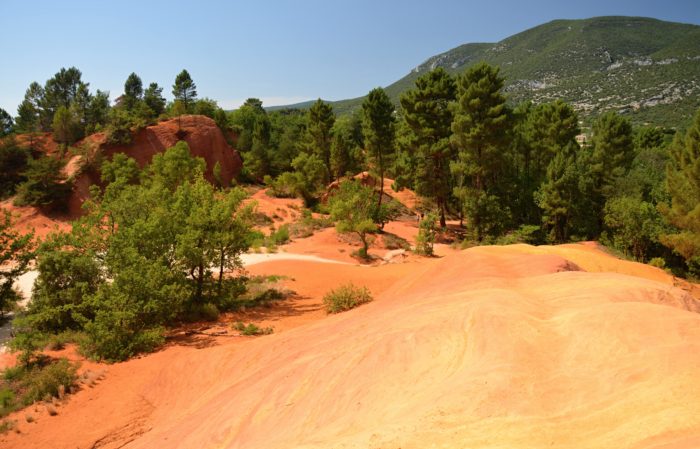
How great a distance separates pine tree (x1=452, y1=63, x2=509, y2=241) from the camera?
30.6 meters

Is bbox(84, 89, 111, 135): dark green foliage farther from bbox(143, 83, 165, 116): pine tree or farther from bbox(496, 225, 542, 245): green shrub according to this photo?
bbox(496, 225, 542, 245): green shrub

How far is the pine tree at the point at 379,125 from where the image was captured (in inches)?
1479

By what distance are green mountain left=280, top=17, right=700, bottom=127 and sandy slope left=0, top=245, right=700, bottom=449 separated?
94.0 metres

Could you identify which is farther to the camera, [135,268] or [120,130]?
[120,130]

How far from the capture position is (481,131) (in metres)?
30.6

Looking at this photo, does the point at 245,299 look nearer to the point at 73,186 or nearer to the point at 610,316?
the point at 610,316

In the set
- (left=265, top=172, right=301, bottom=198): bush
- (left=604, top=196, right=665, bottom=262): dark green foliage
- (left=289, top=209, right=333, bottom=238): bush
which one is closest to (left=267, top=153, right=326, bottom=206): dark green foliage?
(left=265, top=172, right=301, bottom=198): bush

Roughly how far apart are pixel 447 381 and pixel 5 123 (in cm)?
7027

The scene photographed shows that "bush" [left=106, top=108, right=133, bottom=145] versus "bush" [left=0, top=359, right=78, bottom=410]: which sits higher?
"bush" [left=106, top=108, right=133, bottom=145]

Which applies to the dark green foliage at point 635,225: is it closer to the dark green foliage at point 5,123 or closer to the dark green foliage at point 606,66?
the dark green foliage at point 5,123

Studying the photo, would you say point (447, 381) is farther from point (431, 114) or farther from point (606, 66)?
point (606, 66)

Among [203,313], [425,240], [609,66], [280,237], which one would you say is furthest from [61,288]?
[609,66]

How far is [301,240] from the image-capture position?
32.6 m

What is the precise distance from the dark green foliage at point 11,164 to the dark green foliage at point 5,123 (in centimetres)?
1660
